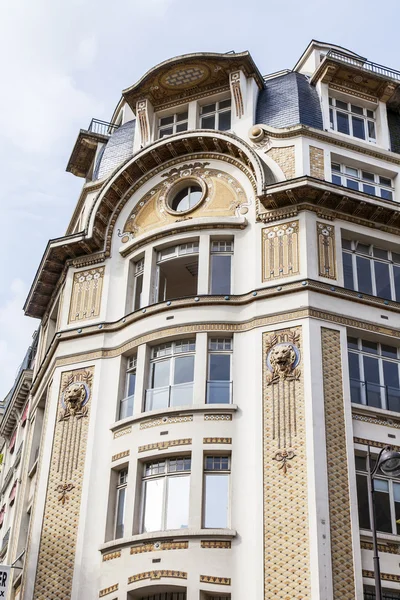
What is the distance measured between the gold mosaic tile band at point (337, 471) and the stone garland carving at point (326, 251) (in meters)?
2.10

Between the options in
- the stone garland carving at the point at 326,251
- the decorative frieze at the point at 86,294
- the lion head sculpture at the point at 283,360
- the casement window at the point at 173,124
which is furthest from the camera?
the casement window at the point at 173,124

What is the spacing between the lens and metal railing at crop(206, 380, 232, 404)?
26500 millimetres

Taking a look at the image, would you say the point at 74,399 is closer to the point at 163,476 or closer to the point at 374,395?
the point at 163,476

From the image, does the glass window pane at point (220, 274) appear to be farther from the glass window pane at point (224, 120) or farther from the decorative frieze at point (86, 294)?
the glass window pane at point (224, 120)

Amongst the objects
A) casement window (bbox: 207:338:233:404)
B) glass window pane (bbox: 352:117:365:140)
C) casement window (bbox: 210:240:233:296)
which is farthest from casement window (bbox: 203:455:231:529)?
glass window pane (bbox: 352:117:365:140)

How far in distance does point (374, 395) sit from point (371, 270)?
4.51 m

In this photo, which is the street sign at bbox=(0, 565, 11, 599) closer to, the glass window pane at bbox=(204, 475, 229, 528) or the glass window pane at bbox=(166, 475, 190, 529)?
the glass window pane at bbox=(166, 475, 190, 529)

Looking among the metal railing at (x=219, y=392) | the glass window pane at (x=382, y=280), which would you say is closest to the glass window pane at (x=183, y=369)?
the metal railing at (x=219, y=392)

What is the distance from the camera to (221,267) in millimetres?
29156

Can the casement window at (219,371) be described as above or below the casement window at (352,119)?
below

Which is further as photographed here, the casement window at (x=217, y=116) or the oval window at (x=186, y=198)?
the casement window at (x=217, y=116)

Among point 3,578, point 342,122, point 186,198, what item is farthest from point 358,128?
point 3,578

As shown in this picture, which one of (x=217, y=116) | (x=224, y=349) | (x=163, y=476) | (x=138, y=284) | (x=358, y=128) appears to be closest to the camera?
(x=163, y=476)

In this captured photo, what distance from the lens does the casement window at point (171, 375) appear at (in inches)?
1060
